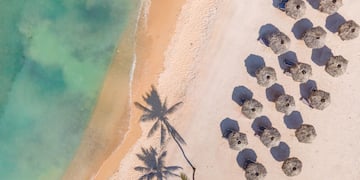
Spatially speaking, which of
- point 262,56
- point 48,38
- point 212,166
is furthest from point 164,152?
point 48,38

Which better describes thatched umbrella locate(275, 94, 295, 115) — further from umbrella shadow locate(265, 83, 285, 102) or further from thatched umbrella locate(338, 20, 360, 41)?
thatched umbrella locate(338, 20, 360, 41)

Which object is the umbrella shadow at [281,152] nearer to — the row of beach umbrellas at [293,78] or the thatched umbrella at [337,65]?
the row of beach umbrellas at [293,78]

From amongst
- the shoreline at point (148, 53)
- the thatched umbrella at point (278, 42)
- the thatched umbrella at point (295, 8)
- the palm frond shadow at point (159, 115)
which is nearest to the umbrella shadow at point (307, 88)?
the thatched umbrella at point (278, 42)

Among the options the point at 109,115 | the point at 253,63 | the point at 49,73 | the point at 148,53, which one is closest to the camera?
the point at 253,63

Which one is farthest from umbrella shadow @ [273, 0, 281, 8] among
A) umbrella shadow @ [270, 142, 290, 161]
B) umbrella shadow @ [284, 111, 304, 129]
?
umbrella shadow @ [270, 142, 290, 161]

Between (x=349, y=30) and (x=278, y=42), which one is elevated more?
(x=278, y=42)

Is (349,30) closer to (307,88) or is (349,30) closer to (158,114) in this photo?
(307,88)

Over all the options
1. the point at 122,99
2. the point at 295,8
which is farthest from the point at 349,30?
the point at 122,99

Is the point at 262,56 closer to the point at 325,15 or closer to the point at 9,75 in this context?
the point at 325,15
